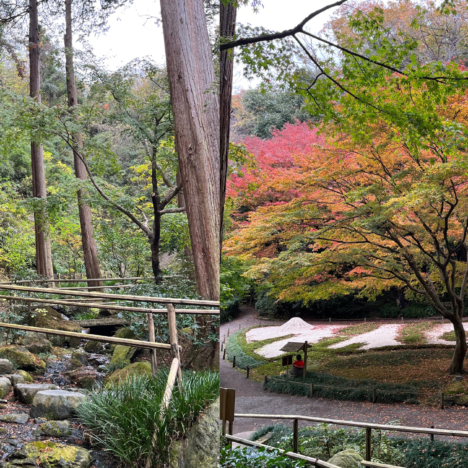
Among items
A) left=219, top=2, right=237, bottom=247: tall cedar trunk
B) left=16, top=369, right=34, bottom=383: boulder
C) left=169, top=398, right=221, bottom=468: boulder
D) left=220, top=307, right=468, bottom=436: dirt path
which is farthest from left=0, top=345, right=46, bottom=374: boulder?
left=219, top=2, right=237, bottom=247: tall cedar trunk

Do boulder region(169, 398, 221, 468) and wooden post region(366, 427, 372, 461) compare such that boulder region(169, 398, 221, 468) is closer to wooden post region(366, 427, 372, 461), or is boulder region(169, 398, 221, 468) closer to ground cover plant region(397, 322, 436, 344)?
wooden post region(366, 427, 372, 461)

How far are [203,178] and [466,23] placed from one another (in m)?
1.02

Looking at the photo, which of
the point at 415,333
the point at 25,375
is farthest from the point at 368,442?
the point at 25,375

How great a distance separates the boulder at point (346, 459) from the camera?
111 centimetres

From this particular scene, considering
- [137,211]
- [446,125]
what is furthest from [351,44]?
[137,211]

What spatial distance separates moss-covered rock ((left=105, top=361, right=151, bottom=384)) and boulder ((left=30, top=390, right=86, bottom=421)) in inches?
4.5

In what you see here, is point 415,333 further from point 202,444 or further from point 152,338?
point 152,338

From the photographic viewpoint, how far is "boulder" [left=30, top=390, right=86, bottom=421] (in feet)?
4.46

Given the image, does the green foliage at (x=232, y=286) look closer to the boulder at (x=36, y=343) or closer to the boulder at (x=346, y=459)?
the boulder at (x=346, y=459)

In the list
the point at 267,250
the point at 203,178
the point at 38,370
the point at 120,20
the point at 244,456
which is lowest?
the point at 244,456

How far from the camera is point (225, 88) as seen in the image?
61.3 inches

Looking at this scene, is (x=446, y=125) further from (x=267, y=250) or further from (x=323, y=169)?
(x=267, y=250)

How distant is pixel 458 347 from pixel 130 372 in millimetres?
1093

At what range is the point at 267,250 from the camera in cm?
133
